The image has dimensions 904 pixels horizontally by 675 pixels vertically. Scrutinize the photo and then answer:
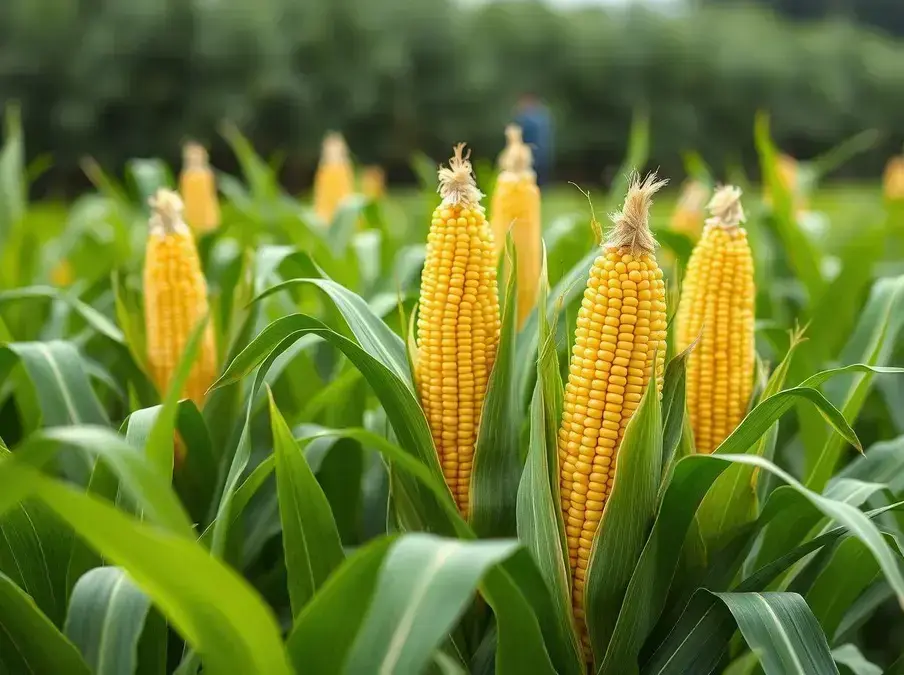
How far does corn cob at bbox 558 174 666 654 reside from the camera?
1.12 meters

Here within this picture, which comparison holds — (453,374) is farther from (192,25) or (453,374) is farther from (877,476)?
(192,25)

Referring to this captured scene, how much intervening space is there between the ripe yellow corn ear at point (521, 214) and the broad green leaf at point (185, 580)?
3.43 feet

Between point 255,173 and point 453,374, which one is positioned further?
point 255,173

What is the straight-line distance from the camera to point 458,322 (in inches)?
48.8

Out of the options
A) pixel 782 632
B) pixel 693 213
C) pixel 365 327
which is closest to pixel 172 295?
pixel 365 327

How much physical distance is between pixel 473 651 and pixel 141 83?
17032 mm

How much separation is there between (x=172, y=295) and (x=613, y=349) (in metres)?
0.93

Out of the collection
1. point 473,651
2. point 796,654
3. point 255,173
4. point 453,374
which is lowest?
point 473,651

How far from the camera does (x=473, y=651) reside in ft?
4.35

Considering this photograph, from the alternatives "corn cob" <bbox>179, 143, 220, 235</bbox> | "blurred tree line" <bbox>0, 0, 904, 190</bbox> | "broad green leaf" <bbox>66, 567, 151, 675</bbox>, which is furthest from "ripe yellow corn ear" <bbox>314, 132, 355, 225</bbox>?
"blurred tree line" <bbox>0, 0, 904, 190</bbox>

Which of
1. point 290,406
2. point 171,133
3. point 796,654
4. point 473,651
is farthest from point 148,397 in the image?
point 171,133

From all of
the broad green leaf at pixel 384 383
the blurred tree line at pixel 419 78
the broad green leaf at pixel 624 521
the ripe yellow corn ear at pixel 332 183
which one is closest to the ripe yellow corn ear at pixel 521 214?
the broad green leaf at pixel 384 383

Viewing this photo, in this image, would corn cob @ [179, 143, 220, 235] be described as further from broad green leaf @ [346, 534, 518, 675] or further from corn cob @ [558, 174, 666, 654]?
broad green leaf @ [346, 534, 518, 675]

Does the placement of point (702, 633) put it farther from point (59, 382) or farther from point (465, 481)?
point (59, 382)
